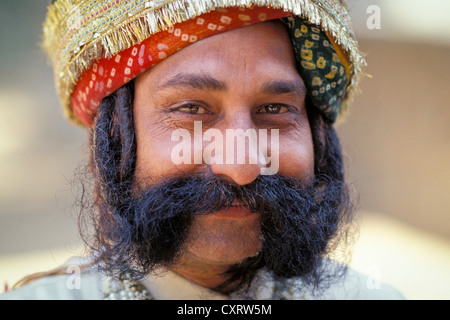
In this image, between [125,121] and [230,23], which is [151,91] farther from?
[230,23]

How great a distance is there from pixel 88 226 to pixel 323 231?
3.47 ft

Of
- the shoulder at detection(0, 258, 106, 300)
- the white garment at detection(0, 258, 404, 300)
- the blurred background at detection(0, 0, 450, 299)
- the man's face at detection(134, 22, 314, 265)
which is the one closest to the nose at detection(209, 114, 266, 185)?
the man's face at detection(134, 22, 314, 265)

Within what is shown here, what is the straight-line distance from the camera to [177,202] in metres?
1.59

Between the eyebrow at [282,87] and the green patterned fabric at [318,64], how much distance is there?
0.30 feet

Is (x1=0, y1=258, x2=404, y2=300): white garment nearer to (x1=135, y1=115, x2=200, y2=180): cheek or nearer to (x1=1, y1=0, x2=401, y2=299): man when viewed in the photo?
(x1=1, y1=0, x2=401, y2=299): man

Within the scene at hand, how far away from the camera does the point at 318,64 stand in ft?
5.94

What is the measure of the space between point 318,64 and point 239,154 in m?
0.61

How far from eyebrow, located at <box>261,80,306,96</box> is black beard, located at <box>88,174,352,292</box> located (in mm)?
356

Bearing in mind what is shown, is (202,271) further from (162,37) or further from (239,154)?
(162,37)

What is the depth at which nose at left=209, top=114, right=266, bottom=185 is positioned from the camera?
5.01 ft

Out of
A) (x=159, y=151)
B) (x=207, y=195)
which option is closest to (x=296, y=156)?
(x=207, y=195)

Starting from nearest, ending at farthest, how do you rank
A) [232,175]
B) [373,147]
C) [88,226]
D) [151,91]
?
1. [232,175]
2. [151,91]
3. [88,226]
4. [373,147]
